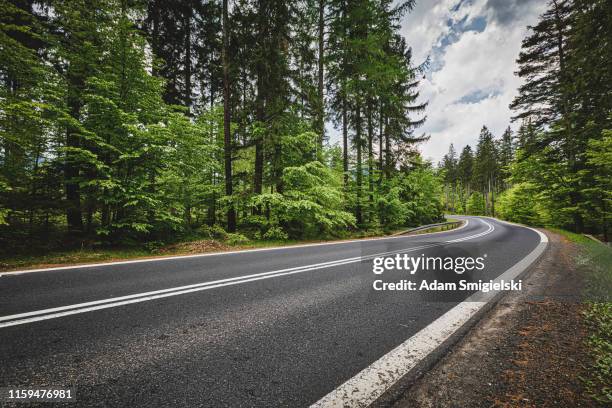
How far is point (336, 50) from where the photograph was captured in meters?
13.3

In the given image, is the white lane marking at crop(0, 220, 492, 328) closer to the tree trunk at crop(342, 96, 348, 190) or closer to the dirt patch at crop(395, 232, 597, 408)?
the dirt patch at crop(395, 232, 597, 408)

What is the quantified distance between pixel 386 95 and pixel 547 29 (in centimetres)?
1316

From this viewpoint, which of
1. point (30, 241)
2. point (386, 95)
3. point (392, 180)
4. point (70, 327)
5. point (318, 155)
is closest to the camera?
point (70, 327)

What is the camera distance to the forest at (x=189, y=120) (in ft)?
23.1

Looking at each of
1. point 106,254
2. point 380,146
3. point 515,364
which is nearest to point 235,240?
point 106,254

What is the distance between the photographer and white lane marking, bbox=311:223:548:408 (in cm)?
159

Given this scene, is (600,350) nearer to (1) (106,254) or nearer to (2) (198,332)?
(2) (198,332)

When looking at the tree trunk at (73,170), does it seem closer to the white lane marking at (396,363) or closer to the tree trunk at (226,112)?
the tree trunk at (226,112)

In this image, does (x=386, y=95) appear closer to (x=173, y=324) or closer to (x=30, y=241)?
(x=173, y=324)

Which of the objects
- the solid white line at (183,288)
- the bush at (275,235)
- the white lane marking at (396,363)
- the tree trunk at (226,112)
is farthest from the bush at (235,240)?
the white lane marking at (396,363)

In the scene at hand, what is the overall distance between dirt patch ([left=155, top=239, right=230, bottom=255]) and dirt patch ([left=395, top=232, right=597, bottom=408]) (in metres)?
7.64

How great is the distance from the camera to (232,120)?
12094 mm

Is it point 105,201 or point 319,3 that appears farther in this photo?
point 319,3

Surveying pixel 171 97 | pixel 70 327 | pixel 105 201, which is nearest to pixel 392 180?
pixel 171 97
